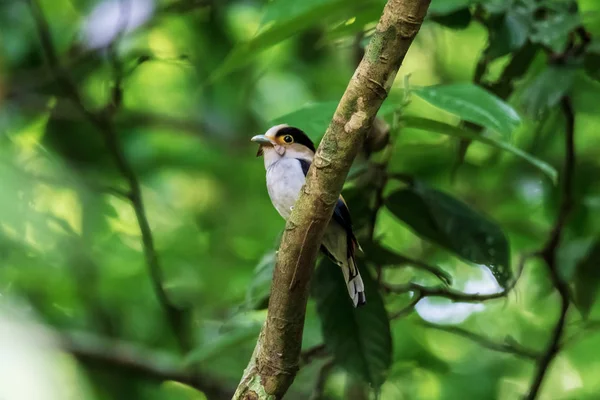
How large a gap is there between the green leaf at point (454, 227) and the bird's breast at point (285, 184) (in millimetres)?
300

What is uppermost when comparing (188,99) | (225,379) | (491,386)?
(188,99)

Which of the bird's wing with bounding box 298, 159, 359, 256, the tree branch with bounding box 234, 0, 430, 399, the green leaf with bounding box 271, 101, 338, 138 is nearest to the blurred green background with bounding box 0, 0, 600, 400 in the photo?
the green leaf with bounding box 271, 101, 338, 138

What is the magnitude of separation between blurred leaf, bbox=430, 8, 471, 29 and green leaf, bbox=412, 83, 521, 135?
439 millimetres

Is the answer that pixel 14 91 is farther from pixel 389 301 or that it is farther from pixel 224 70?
pixel 389 301

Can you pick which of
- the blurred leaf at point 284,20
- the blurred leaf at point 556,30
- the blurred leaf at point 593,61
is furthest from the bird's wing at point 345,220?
the blurred leaf at point 593,61

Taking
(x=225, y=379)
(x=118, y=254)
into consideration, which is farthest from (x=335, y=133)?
(x=118, y=254)

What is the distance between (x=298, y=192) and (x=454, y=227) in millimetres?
543

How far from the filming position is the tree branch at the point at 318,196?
149cm

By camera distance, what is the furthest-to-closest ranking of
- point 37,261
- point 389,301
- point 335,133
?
point 389,301, point 335,133, point 37,261

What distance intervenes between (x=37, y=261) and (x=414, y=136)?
3.11 meters

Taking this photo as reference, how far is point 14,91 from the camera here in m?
3.43

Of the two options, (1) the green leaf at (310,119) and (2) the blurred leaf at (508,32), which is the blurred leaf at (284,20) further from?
(2) the blurred leaf at (508,32)

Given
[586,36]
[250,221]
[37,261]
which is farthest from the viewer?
[250,221]

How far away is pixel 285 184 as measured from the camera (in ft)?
8.01
